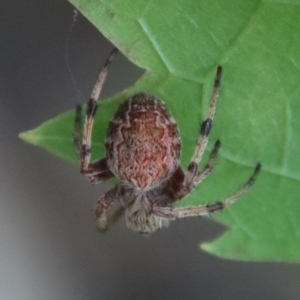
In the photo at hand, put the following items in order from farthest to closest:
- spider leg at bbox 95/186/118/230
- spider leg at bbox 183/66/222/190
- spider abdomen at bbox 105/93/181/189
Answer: spider leg at bbox 95/186/118/230 → spider abdomen at bbox 105/93/181/189 → spider leg at bbox 183/66/222/190

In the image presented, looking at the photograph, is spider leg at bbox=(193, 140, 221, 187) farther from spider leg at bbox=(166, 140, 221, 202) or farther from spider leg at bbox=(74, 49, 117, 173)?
spider leg at bbox=(74, 49, 117, 173)

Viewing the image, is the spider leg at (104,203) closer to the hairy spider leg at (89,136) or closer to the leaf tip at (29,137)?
the hairy spider leg at (89,136)

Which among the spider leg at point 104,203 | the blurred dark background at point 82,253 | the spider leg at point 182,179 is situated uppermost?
the spider leg at point 182,179

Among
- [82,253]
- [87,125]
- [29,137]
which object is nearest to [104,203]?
[87,125]

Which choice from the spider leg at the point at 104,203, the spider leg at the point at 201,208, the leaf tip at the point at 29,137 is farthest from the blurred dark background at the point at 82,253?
the leaf tip at the point at 29,137

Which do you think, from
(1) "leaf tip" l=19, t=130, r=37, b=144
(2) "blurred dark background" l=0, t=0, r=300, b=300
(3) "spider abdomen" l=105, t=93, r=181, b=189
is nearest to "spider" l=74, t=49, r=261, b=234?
(3) "spider abdomen" l=105, t=93, r=181, b=189
